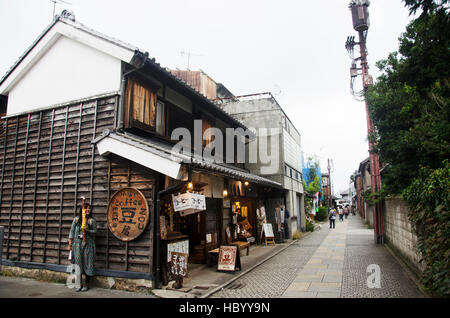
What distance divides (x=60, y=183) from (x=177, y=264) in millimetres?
4845

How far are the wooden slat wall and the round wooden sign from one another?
202 mm

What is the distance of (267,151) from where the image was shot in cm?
1953

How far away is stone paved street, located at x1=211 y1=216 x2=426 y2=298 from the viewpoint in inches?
295

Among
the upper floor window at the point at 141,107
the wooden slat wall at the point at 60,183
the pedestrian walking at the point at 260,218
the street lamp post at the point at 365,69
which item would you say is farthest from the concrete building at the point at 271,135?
the wooden slat wall at the point at 60,183

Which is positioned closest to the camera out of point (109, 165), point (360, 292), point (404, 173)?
point (360, 292)

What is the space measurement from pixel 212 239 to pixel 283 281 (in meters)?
4.14

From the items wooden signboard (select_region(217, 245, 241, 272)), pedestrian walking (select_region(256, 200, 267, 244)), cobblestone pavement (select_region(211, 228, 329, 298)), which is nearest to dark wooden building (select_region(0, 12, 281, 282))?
wooden signboard (select_region(217, 245, 241, 272))

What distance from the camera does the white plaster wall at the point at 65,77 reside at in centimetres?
907

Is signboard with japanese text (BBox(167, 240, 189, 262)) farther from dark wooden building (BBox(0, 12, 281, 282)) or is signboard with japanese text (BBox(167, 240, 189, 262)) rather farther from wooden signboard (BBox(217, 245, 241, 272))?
wooden signboard (BBox(217, 245, 241, 272))

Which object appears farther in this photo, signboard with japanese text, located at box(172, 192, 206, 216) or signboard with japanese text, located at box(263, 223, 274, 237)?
signboard with japanese text, located at box(263, 223, 274, 237)
